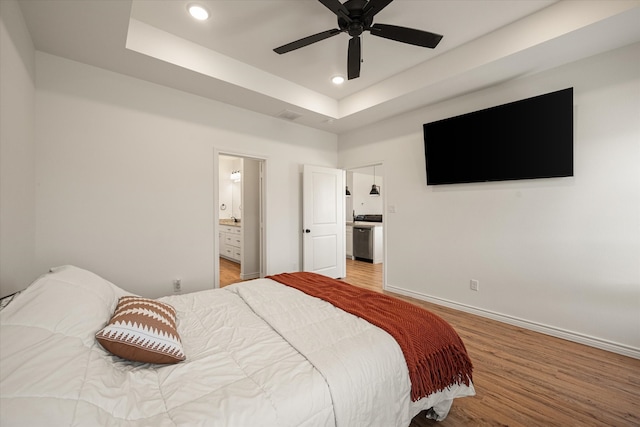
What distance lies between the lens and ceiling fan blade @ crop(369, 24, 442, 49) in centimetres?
205

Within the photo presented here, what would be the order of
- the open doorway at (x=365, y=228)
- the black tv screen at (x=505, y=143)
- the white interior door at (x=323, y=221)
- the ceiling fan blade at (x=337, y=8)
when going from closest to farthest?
1. the ceiling fan blade at (x=337, y=8)
2. the black tv screen at (x=505, y=143)
3. the white interior door at (x=323, y=221)
4. the open doorway at (x=365, y=228)

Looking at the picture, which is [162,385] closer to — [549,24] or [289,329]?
[289,329]

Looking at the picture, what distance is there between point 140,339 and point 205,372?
1.05 feet

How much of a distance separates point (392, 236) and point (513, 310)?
1690 mm

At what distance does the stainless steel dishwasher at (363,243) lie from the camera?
6.24 m

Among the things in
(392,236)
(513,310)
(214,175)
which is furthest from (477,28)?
(214,175)

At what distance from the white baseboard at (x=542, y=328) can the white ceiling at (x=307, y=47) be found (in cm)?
263

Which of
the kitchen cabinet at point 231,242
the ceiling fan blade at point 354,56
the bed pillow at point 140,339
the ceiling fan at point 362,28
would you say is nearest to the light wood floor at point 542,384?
the bed pillow at point 140,339

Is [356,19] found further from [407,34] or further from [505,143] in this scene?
[505,143]

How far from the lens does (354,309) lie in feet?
5.74

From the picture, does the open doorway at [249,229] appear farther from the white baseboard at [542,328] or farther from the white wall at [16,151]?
the white baseboard at [542,328]

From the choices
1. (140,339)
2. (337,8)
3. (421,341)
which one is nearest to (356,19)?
(337,8)

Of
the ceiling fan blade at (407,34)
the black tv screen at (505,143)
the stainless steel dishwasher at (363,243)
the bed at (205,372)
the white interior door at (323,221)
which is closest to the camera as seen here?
the bed at (205,372)

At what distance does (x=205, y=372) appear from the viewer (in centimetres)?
114
